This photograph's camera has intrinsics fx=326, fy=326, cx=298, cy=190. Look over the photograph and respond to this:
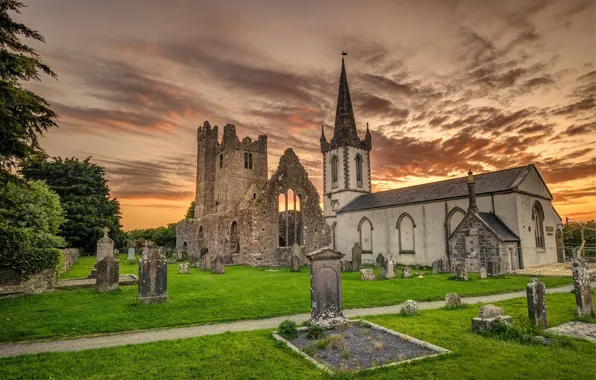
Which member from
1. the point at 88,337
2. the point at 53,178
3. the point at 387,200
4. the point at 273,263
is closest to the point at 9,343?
the point at 88,337

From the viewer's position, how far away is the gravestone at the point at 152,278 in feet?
32.4

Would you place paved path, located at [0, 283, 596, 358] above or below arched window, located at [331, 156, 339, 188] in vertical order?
below

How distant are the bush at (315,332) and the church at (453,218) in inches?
587

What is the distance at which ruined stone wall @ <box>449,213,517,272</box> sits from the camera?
1869cm

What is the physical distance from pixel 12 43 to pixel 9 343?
6714mm

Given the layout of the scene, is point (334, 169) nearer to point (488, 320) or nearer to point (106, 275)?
point (106, 275)

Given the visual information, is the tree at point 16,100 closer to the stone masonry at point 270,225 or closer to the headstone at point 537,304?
A: the headstone at point 537,304

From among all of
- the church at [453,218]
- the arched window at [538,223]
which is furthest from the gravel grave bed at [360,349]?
the arched window at [538,223]

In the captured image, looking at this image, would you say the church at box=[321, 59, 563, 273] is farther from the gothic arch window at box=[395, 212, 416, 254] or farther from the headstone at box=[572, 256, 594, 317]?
the headstone at box=[572, 256, 594, 317]

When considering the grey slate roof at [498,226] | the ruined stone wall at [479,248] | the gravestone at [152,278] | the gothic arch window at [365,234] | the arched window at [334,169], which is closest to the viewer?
the gravestone at [152,278]

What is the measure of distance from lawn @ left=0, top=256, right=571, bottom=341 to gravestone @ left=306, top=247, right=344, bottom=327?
5.47 ft

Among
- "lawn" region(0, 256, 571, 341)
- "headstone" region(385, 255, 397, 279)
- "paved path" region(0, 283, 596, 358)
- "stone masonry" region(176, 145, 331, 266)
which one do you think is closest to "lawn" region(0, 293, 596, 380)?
"paved path" region(0, 283, 596, 358)

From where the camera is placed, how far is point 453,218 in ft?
77.5

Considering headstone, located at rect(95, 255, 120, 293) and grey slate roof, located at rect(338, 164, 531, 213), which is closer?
headstone, located at rect(95, 255, 120, 293)
